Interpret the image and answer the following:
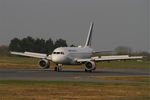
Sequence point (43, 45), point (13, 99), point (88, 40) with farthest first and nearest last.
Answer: point (43, 45) < point (88, 40) < point (13, 99)

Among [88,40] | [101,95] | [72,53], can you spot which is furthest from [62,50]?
[101,95]

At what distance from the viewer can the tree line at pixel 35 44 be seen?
18388 centimetres

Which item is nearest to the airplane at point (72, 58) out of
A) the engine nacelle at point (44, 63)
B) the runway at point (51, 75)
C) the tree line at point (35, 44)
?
the engine nacelle at point (44, 63)

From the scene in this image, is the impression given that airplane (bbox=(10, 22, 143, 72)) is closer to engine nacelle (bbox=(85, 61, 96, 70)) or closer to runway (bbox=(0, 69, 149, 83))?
engine nacelle (bbox=(85, 61, 96, 70))

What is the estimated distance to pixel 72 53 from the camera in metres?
68.9

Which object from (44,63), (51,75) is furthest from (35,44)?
(51,75)

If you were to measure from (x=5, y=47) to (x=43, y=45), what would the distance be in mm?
16535

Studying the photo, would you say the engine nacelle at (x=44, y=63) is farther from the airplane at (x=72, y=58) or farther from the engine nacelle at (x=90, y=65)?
the engine nacelle at (x=90, y=65)

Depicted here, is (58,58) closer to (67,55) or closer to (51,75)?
(67,55)

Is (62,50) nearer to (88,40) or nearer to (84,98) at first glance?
(88,40)

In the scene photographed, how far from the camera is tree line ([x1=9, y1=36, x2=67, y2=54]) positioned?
183875 mm

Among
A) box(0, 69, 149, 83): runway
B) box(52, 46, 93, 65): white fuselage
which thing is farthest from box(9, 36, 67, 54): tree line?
box(0, 69, 149, 83): runway

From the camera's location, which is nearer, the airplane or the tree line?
the airplane

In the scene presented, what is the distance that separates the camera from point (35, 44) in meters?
190
